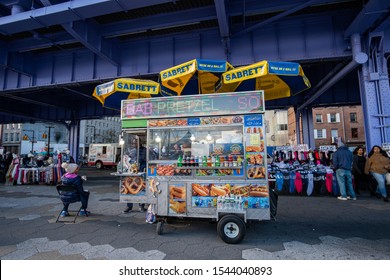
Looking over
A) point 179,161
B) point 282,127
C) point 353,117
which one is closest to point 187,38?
A: point 179,161

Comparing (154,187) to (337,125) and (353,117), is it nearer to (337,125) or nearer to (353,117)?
(337,125)

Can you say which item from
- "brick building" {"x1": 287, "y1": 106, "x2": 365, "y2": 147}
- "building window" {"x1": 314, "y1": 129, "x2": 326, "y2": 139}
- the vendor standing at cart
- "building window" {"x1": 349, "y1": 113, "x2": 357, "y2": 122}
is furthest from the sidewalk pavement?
"building window" {"x1": 349, "y1": 113, "x2": 357, "y2": 122}

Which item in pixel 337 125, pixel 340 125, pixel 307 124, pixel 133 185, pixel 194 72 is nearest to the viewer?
pixel 133 185

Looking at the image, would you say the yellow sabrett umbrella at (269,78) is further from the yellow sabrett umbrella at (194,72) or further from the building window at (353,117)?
the building window at (353,117)

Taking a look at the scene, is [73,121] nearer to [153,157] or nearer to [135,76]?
[135,76]

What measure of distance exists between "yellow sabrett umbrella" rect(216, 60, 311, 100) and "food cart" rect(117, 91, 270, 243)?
4.79 ft

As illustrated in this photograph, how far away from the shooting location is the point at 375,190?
25.4 ft

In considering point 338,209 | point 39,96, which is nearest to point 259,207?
point 338,209

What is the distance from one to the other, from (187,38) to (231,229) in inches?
350

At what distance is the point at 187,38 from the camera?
970 cm

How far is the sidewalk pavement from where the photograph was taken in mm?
3301

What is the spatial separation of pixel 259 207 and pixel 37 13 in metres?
9.52

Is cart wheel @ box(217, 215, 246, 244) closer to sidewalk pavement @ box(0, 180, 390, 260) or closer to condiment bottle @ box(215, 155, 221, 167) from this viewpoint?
sidewalk pavement @ box(0, 180, 390, 260)
